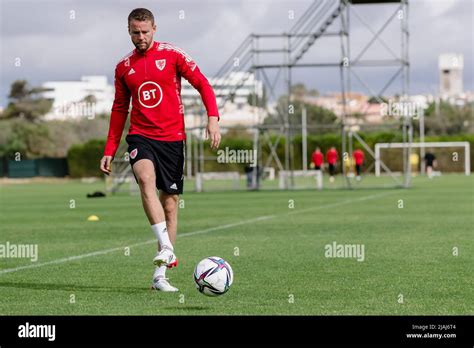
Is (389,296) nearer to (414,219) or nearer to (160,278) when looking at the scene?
(160,278)

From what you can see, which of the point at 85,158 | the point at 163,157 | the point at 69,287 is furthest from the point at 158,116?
the point at 85,158

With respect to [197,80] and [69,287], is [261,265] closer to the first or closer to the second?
[69,287]

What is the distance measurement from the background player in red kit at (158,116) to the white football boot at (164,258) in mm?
29

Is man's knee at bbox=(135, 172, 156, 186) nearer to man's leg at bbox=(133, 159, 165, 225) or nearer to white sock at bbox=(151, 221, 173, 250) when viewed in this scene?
man's leg at bbox=(133, 159, 165, 225)

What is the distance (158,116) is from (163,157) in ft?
1.27

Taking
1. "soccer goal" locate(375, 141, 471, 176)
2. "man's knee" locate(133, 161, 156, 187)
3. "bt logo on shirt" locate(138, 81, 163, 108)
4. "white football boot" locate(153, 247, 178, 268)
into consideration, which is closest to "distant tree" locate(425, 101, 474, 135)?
"soccer goal" locate(375, 141, 471, 176)

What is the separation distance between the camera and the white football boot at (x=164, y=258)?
950 centimetres

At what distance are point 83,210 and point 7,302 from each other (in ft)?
63.0

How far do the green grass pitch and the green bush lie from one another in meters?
56.7

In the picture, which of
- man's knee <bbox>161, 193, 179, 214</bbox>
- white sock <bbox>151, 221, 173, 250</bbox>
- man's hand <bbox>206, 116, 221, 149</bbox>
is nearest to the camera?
man's hand <bbox>206, 116, 221, 149</bbox>

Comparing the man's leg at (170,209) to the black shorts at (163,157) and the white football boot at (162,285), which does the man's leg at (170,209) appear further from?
the white football boot at (162,285)

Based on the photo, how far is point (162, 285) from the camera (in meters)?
9.85

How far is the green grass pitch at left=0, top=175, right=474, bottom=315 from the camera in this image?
346 inches
